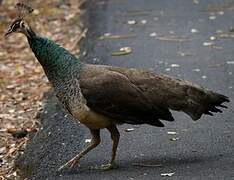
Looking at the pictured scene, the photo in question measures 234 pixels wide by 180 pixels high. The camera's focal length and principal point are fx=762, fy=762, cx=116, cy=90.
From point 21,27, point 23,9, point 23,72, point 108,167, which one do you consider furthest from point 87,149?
point 23,72

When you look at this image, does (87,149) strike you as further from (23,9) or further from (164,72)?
(164,72)

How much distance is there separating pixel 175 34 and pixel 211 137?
4.28m

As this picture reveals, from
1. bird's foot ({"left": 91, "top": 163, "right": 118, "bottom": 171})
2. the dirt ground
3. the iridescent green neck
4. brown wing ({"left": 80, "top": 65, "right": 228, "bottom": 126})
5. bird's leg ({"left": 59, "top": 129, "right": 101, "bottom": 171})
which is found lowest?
the dirt ground

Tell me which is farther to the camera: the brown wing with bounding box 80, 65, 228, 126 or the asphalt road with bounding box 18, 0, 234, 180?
the asphalt road with bounding box 18, 0, 234, 180

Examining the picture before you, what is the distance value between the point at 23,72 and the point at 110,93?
4.19 m

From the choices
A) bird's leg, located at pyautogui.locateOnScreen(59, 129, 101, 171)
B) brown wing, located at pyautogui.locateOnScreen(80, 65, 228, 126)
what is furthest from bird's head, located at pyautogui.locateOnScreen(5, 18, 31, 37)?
bird's leg, located at pyautogui.locateOnScreen(59, 129, 101, 171)

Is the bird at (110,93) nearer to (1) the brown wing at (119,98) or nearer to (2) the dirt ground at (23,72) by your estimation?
(1) the brown wing at (119,98)

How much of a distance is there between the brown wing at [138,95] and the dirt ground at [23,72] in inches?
43.0

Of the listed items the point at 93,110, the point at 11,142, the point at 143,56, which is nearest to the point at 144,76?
the point at 93,110

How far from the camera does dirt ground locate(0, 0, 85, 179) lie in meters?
6.98

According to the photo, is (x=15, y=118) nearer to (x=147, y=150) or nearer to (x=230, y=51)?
(x=147, y=150)

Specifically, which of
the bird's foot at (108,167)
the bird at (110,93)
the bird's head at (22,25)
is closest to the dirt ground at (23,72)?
the bird's foot at (108,167)

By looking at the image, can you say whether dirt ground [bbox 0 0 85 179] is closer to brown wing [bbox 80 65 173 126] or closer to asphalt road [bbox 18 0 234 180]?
asphalt road [bbox 18 0 234 180]

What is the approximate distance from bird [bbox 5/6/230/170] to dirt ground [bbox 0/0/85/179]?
0.96 metres
